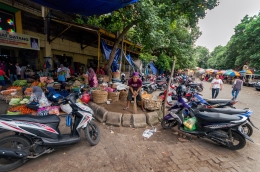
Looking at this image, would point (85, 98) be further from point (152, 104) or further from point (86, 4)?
point (86, 4)

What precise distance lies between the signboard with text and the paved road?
7.43m

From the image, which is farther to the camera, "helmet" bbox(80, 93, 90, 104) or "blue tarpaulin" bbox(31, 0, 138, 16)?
"helmet" bbox(80, 93, 90, 104)

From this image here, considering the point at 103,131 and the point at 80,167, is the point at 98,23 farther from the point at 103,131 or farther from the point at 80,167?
the point at 80,167

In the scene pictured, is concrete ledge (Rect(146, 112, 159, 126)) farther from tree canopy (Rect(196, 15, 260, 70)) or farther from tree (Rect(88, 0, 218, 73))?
tree canopy (Rect(196, 15, 260, 70))

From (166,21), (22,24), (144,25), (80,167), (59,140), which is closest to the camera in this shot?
(80,167)

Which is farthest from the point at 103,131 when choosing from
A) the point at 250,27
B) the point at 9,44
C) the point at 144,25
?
the point at 250,27

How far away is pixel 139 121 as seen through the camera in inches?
163

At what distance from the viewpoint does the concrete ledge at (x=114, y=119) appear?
4.09m

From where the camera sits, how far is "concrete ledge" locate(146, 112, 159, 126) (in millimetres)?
4297

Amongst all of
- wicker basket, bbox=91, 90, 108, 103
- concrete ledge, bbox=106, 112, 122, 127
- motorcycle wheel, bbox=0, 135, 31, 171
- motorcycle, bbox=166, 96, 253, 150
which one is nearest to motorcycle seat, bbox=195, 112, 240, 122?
motorcycle, bbox=166, 96, 253, 150

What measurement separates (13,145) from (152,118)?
350 centimetres

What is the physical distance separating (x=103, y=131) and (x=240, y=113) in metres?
3.74

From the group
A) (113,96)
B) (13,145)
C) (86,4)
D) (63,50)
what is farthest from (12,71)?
(13,145)

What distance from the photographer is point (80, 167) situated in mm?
2398
